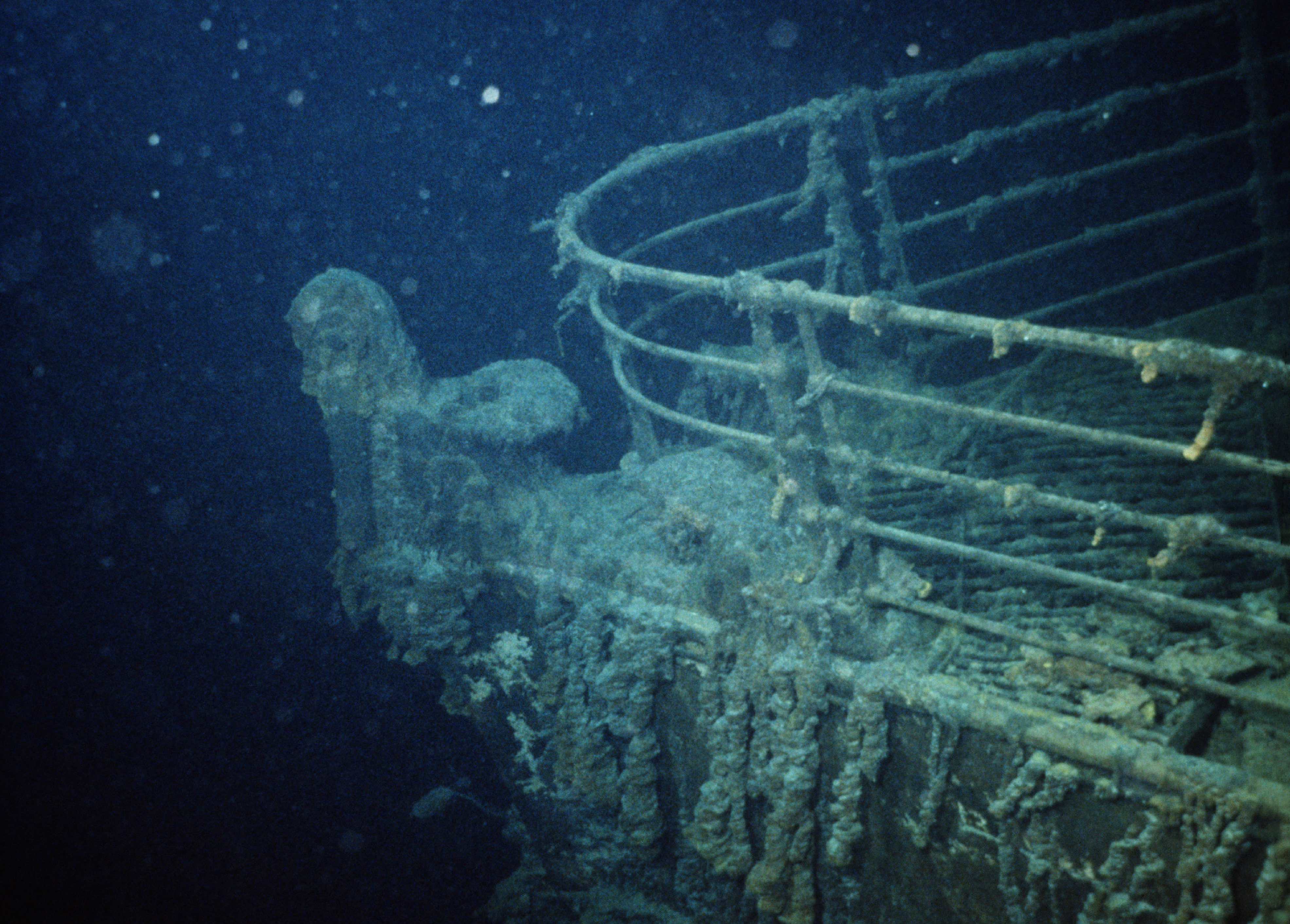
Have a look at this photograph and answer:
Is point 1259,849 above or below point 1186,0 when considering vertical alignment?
below

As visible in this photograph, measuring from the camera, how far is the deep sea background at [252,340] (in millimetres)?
4047

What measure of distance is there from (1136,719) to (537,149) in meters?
6.23

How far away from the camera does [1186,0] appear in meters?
5.45

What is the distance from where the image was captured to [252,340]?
15.0ft

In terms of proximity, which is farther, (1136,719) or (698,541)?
(698,541)

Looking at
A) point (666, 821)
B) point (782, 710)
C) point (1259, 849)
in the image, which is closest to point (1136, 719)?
point (1259, 849)

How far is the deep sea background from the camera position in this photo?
4.05 meters

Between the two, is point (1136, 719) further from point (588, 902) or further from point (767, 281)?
point (588, 902)

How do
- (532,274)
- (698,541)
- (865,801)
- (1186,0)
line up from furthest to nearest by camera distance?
(532,274) < (1186,0) < (698,541) < (865,801)

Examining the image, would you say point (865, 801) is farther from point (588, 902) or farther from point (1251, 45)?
point (1251, 45)

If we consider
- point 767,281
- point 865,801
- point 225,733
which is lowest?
point 225,733

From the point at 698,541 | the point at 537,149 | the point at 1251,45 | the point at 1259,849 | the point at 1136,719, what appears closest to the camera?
the point at 1259,849

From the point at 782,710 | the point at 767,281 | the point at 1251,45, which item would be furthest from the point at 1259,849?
the point at 1251,45

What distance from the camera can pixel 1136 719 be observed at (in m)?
2.20
